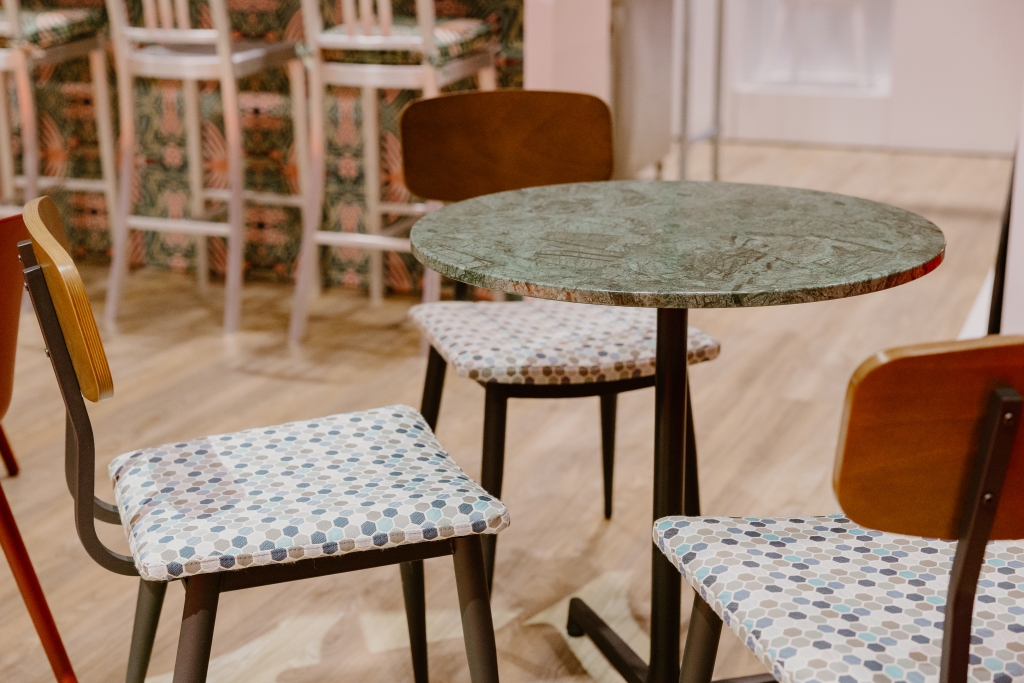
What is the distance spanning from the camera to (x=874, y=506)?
0.87 metres

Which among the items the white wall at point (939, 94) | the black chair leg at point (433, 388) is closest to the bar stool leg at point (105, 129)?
the black chair leg at point (433, 388)

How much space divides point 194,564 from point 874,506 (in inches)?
26.3

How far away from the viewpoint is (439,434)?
259 cm

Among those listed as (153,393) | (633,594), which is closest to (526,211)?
(633,594)

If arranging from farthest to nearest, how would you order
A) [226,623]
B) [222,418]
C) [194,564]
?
[222,418] < [226,623] < [194,564]

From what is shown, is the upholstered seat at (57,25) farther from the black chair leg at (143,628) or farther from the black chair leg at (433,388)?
the black chair leg at (143,628)

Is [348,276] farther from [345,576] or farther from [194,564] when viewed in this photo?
[194,564]

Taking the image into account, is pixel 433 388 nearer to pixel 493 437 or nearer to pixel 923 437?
pixel 493 437

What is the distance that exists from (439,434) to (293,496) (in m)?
1.34

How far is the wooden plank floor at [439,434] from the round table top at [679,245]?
0.72m

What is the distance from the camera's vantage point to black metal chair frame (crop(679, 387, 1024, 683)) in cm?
83

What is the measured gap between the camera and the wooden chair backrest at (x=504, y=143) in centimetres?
205

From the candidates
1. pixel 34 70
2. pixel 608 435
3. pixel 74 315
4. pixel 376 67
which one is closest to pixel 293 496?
pixel 74 315

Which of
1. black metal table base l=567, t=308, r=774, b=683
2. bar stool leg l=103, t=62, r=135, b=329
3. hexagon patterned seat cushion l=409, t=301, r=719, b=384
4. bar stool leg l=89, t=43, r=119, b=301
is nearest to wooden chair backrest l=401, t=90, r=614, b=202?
hexagon patterned seat cushion l=409, t=301, r=719, b=384
